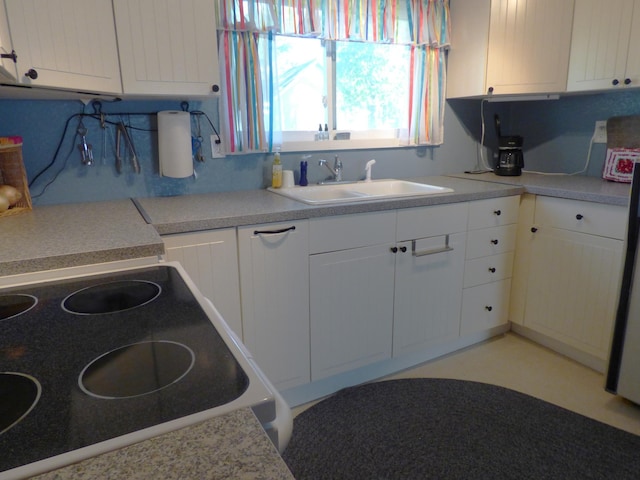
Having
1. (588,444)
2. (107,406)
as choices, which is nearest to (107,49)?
(107,406)

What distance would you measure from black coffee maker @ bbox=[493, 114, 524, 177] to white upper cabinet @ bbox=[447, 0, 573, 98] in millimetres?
337

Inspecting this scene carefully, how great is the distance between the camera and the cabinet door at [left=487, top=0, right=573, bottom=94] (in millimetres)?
2342

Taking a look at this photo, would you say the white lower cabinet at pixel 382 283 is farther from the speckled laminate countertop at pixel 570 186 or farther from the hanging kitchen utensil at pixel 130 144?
the hanging kitchen utensil at pixel 130 144

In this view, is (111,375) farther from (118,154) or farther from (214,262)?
(118,154)

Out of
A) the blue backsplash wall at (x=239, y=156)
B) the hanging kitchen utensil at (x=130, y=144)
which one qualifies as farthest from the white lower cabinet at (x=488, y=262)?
the hanging kitchen utensil at (x=130, y=144)

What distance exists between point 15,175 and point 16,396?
1.45 m

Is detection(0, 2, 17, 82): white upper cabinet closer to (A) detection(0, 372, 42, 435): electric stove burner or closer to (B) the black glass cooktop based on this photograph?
(B) the black glass cooktop

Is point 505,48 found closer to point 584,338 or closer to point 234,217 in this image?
point 584,338

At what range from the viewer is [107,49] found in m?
1.60

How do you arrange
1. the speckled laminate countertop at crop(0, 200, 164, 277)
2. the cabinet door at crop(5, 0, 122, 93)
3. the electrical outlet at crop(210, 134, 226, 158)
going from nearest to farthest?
the speckled laminate countertop at crop(0, 200, 164, 277) < the cabinet door at crop(5, 0, 122, 93) < the electrical outlet at crop(210, 134, 226, 158)

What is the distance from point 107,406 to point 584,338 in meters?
2.38

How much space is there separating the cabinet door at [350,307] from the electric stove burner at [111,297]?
3.20 feet

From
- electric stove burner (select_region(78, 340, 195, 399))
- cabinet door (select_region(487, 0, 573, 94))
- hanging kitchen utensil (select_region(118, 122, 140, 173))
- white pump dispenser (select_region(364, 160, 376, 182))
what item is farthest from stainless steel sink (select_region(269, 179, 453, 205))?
electric stove burner (select_region(78, 340, 195, 399))

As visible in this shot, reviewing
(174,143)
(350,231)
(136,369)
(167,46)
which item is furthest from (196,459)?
(174,143)
